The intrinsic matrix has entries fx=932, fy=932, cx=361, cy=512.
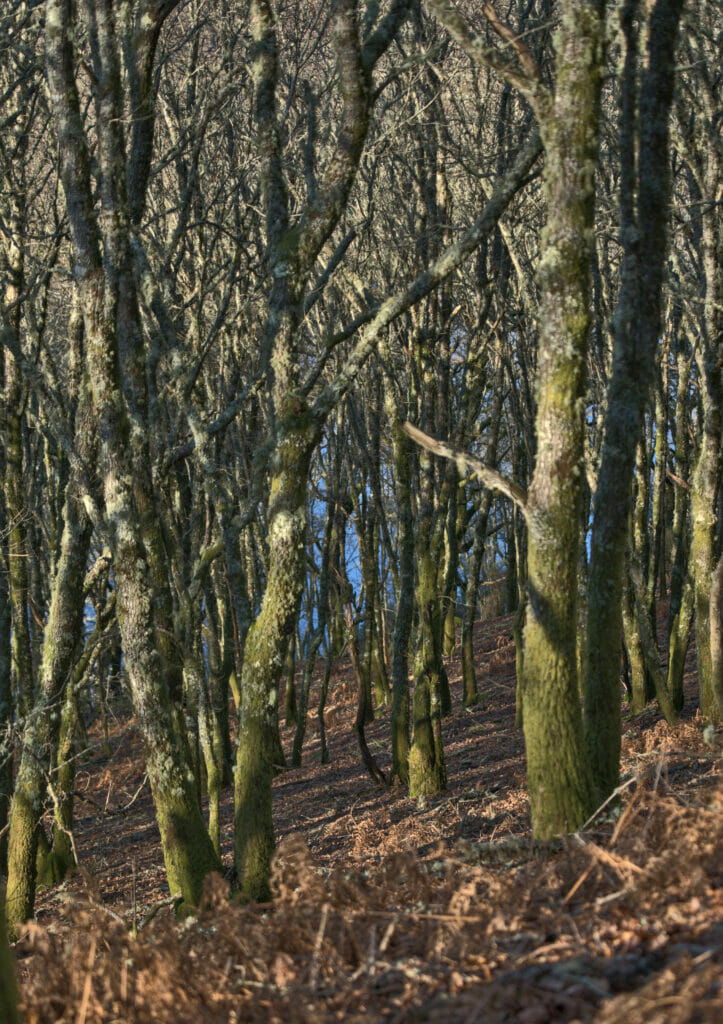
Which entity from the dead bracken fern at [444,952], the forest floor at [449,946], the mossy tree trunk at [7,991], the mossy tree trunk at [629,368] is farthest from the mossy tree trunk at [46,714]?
the mossy tree trunk at [7,991]

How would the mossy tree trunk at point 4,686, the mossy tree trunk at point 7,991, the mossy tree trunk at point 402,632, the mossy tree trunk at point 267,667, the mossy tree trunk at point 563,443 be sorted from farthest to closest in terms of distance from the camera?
the mossy tree trunk at point 402,632 → the mossy tree trunk at point 4,686 → the mossy tree trunk at point 267,667 → the mossy tree trunk at point 563,443 → the mossy tree trunk at point 7,991

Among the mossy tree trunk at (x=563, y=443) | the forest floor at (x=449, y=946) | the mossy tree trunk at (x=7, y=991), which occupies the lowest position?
the forest floor at (x=449, y=946)

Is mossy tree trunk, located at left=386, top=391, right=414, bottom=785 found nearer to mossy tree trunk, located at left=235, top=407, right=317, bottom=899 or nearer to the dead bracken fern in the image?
mossy tree trunk, located at left=235, top=407, right=317, bottom=899

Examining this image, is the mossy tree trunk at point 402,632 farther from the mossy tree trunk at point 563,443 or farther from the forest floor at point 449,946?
the forest floor at point 449,946

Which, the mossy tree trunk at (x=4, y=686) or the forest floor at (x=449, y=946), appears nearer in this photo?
the forest floor at (x=449, y=946)

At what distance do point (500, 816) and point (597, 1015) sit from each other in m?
5.83

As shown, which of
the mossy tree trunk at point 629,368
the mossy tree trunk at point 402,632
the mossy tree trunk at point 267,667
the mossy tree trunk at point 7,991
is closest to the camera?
the mossy tree trunk at point 7,991

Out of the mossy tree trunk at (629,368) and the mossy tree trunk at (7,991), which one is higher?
the mossy tree trunk at (629,368)

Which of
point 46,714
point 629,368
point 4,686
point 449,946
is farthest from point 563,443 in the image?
point 4,686

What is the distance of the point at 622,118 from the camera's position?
668 cm

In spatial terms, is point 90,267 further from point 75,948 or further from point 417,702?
point 417,702

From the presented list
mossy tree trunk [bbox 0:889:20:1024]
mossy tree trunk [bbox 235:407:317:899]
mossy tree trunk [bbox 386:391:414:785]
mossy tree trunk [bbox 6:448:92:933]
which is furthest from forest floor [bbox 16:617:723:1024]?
mossy tree trunk [bbox 386:391:414:785]

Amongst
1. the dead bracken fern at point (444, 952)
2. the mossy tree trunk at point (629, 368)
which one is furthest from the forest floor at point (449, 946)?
the mossy tree trunk at point (629, 368)

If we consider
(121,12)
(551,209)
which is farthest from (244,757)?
(121,12)
